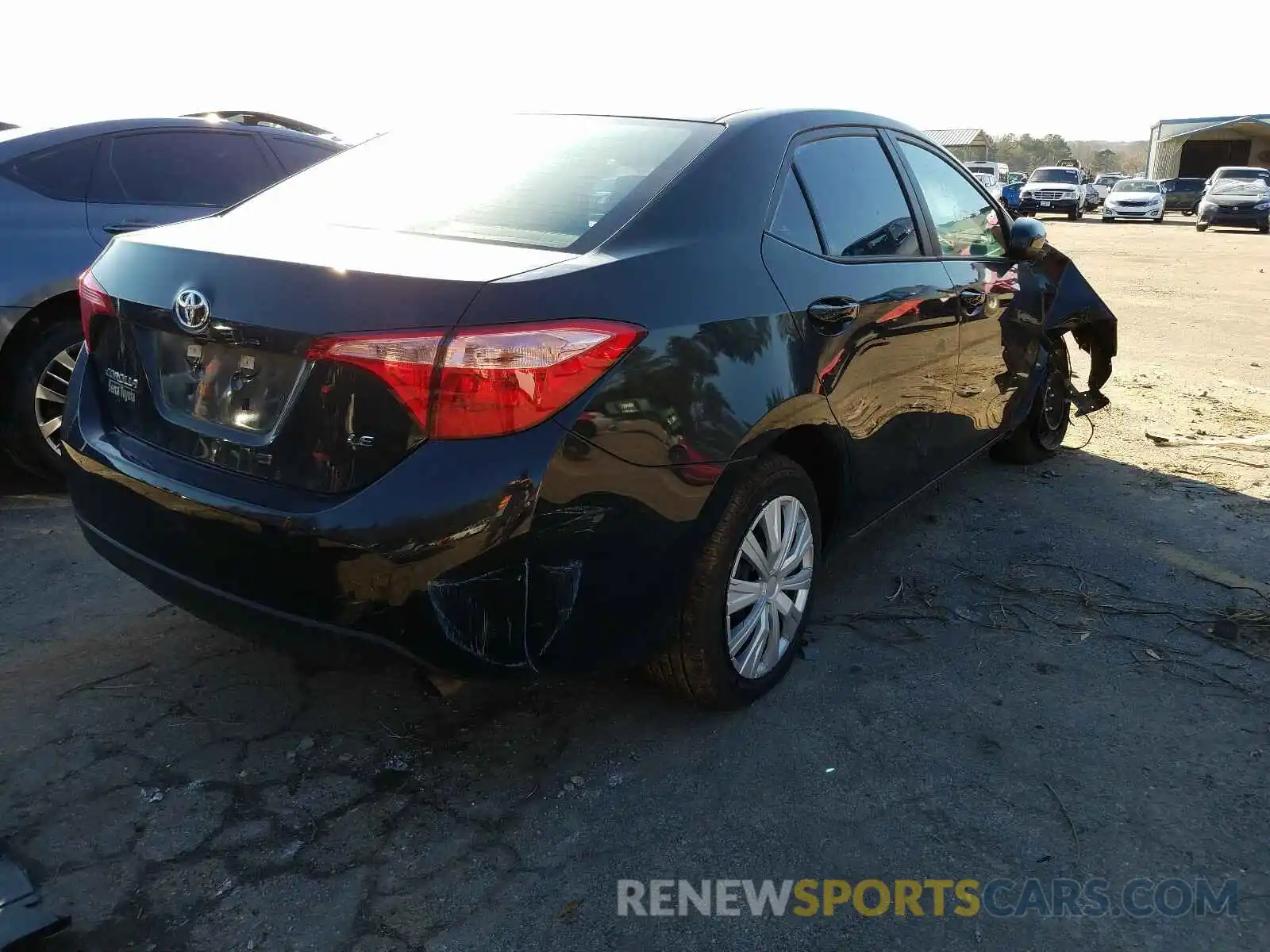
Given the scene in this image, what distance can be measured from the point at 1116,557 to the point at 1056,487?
A: 0.98 m

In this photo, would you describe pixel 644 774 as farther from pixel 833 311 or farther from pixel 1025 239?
pixel 1025 239

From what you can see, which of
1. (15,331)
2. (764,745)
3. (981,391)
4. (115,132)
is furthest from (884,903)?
(115,132)

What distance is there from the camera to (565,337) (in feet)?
7.00

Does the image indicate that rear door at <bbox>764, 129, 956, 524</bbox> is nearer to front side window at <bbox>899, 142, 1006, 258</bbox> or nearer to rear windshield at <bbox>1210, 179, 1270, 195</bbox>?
front side window at <bbox>899, 142, 1006, 258</bbox>

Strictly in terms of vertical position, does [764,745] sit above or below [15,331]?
below

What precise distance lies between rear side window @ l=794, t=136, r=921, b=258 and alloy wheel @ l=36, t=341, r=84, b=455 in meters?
3.25

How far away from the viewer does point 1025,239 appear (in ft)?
14.4

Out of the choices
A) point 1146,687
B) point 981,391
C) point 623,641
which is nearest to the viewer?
point 623,641

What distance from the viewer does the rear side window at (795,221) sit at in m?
2.85

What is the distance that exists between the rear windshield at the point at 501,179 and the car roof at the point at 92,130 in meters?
2.25

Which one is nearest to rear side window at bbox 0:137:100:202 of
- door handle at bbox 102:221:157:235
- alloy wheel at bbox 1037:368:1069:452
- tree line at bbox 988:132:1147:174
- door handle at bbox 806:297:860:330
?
door handle at bbox 102:221:157:235

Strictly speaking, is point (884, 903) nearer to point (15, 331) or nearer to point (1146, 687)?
point (1146, 687)

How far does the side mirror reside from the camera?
14.3ft

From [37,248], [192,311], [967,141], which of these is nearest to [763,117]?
[192,311]
